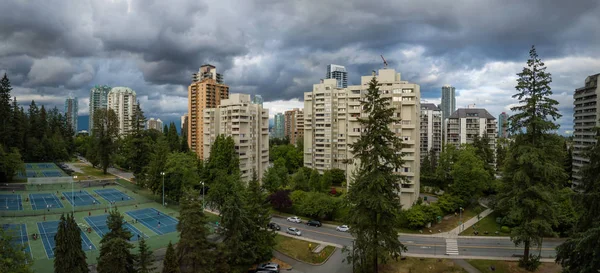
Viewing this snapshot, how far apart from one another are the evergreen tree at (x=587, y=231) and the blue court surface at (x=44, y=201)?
59393 millimetres

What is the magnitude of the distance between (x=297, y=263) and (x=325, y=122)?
44.5m

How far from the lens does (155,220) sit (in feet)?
146

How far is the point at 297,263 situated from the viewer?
31.9 meters

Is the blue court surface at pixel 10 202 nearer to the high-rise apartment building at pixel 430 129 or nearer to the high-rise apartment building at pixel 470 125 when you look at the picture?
the high-rise apartment building at pixel 430 129

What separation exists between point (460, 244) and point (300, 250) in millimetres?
17216

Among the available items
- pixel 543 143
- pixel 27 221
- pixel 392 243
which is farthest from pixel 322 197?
pixel 27 221

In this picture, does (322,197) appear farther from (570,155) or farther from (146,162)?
(570,155)

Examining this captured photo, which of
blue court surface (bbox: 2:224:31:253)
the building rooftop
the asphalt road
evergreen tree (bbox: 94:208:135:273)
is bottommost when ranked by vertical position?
the asphalt road

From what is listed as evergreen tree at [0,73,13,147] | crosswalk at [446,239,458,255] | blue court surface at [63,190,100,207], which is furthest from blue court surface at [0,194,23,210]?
crosswalk at [446,239,458,255]

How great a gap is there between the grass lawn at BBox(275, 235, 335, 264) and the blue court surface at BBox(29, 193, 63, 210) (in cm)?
3651

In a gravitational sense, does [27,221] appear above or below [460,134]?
below

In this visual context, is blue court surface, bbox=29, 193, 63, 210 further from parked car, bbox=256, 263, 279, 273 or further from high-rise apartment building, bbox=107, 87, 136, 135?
high-rise apartment building, bbox=107, 87, 136, 135

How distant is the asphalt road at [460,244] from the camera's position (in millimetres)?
33000

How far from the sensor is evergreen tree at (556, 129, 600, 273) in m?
15.8
